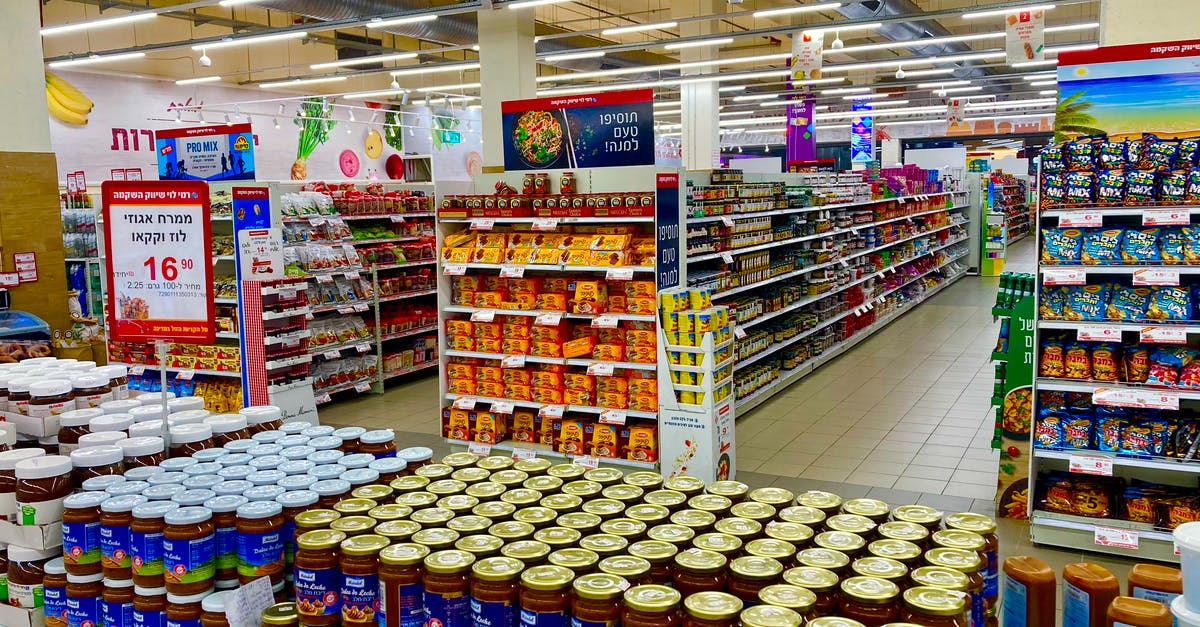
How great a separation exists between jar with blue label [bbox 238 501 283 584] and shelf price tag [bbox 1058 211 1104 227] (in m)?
4.35

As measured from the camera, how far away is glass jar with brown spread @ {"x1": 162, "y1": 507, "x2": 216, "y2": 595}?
2.33 m

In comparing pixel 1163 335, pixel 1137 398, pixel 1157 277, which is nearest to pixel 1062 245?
pixel 1157 277

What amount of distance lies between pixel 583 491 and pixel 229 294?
21.3 feet

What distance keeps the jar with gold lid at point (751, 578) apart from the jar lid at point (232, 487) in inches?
58.6

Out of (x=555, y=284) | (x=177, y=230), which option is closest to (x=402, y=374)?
(x=555, y=284)

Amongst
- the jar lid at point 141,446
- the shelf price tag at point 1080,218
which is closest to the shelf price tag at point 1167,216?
the shelf price tag at point 1080,218

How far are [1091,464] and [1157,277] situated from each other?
41.9 inches

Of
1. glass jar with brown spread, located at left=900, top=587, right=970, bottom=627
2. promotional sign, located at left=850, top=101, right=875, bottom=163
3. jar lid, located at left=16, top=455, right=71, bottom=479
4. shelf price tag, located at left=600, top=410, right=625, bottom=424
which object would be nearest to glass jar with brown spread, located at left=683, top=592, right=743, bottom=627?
glass jar with brown spread, located at left=900, top=587, right=970, bottom=627

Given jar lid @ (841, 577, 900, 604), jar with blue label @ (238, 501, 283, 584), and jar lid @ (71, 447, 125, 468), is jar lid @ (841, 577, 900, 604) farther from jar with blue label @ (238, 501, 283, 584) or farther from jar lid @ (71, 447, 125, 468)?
jar lid @ (71, 447, 125, 468)

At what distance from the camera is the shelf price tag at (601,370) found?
242 inches

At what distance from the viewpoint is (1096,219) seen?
15.6 feet

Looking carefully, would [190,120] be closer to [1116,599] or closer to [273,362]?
[273,362]

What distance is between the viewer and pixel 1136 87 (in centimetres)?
485

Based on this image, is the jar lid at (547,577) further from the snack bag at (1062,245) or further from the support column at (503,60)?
the support column at (503,60)
